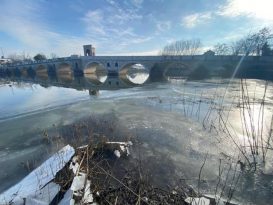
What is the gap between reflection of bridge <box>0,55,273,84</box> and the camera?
39656 millimetres

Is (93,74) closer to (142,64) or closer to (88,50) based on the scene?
(88,50)

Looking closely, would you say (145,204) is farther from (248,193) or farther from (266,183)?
(266,183)

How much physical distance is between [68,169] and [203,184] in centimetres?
350

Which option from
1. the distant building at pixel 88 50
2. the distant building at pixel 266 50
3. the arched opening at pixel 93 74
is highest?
the distant building at pixel 88 50

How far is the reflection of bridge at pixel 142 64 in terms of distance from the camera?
39.7m

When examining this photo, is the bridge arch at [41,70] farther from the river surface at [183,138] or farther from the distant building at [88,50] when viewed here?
the river surface at [183,138]

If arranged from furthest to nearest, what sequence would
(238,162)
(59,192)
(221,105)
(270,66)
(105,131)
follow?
(270,66) → (221,105) → (105,131) → (238,162) → (59,192)

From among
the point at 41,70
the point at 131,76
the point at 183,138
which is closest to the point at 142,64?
the point at 131,76

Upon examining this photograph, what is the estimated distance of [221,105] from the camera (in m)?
13.4

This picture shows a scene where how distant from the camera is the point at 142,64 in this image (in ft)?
161

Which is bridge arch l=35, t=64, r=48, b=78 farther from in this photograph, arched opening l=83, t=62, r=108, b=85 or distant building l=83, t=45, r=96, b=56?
distant building l=83, t=45, r=96, b=56

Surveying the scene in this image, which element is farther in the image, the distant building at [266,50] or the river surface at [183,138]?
the distant building at [266,50]

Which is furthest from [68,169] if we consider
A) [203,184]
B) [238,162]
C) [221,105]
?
[221,105]

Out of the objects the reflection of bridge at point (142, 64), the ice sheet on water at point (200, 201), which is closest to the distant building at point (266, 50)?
the reflection of bridge at point (142, 64)
